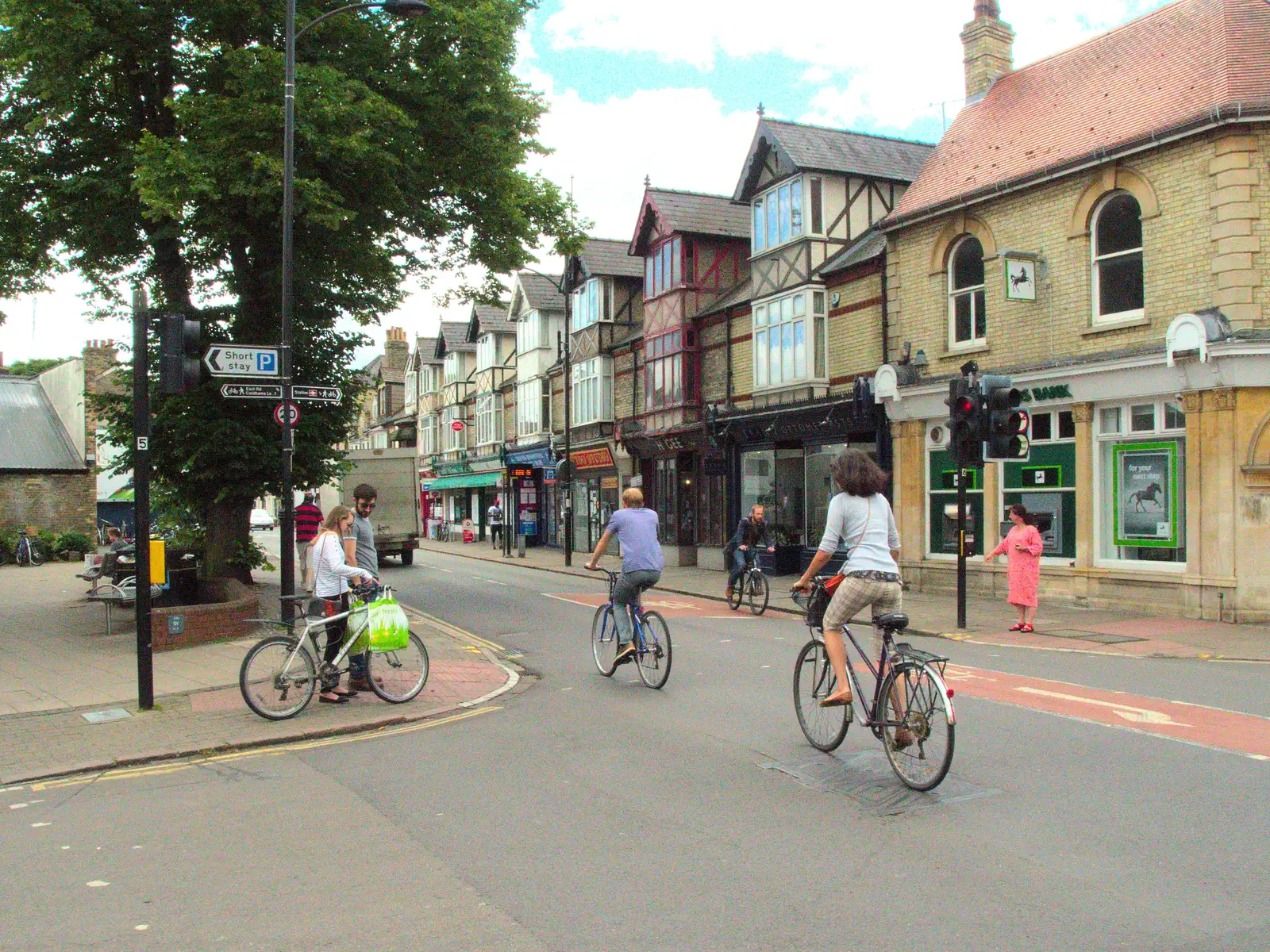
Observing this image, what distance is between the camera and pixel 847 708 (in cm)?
683

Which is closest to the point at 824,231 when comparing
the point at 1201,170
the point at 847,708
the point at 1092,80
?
the point at 1092,80

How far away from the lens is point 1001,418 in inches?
541

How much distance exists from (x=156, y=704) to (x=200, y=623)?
11.9 ft

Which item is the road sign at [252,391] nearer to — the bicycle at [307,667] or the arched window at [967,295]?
the bicycle at [307,667]

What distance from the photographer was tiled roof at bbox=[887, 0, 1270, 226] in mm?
15633

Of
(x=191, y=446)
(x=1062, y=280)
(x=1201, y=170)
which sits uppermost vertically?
(x=1201, y=170)

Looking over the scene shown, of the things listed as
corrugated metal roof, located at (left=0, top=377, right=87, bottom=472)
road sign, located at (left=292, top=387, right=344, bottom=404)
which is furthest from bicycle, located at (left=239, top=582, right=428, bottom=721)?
corrugated metal roof, located at (left=0, top=377, right=87, bottom=472)

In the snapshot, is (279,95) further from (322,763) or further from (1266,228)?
(1266,228)

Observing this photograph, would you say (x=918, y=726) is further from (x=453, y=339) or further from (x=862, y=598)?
(x=453, y=339)

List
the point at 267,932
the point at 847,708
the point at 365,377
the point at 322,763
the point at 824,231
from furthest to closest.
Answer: the point at 824,231 < the point at 365,377 < the point at 322,763 < the point at 847,708 < the point at 267,932

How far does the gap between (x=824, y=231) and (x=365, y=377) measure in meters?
11.0

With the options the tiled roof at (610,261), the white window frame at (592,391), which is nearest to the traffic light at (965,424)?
the white window frame at (592,391)

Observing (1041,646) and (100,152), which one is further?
(100,152)

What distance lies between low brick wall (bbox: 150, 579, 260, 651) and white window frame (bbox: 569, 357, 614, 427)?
21518 mm
